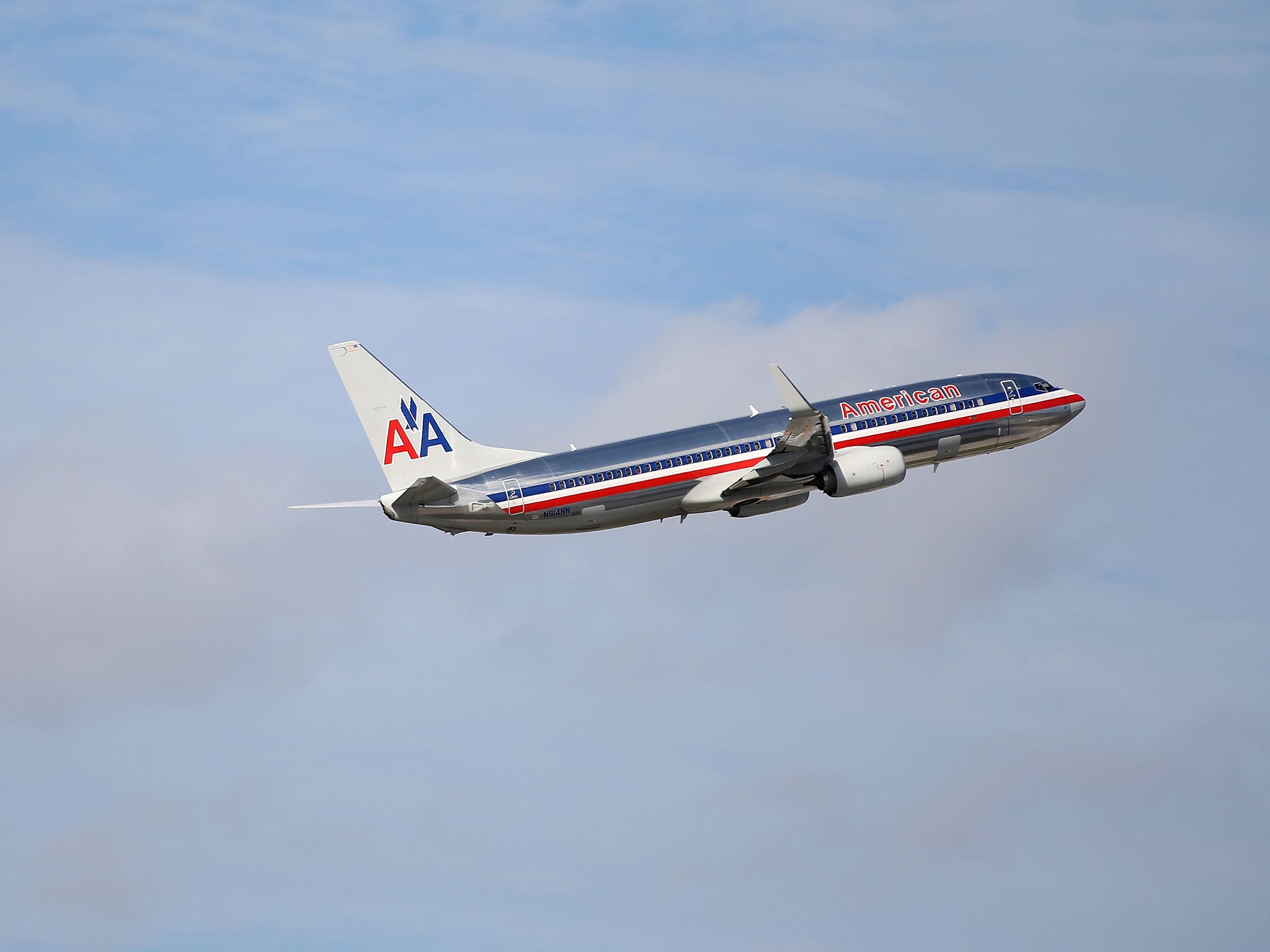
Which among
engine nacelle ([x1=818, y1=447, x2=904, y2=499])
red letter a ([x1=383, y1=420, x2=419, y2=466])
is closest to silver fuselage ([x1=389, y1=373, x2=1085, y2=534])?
engine nacelle ([x1=818, y1=447, x2=904, y2=499])

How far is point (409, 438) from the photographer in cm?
7119

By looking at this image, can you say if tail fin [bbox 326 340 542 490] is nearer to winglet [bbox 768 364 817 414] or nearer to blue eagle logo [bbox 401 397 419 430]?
blue eagle logo [bbox 401 397 419 430]

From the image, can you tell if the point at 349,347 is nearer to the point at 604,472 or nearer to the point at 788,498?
the point at 604,472

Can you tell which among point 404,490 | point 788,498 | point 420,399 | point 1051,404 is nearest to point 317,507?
point 404,490

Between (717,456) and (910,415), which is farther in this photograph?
(910,415)

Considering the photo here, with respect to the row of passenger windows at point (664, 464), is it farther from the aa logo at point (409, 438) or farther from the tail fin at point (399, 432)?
the aa logo at point (409, 438)

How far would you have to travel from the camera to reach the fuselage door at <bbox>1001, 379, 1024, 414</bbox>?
265ft

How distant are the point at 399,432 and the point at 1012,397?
3352 cm

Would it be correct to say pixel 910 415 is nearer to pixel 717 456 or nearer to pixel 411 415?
pixel 717 456

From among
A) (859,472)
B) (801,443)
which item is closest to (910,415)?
(859,472)

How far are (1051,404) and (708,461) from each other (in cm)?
2236

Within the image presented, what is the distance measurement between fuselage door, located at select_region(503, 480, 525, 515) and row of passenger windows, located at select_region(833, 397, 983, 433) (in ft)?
55.4

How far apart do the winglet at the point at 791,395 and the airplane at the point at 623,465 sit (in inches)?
2.7

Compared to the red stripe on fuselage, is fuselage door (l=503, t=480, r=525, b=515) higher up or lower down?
lower down
